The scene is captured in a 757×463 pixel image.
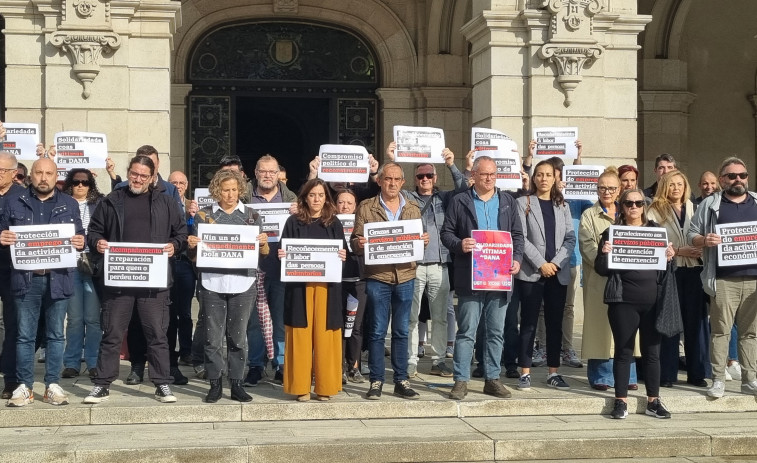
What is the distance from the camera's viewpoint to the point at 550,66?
1288 cm

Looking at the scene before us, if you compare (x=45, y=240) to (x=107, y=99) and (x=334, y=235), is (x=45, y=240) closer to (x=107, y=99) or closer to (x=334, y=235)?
(x=334, y=235)

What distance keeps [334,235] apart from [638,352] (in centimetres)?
258

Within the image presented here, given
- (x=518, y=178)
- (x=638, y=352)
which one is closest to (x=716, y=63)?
(x=518, y=178)

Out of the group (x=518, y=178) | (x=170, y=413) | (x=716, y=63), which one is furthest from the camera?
(x=716, y=63)

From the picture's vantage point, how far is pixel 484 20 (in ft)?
42.5

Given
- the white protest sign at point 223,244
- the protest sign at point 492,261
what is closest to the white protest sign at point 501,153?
Result: the protest sign at point 492,261

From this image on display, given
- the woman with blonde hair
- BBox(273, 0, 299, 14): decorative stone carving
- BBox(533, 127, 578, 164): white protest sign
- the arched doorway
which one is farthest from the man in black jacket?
BBox(273, 0, 299, 14): decorative stone carving

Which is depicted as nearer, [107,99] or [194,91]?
[107,99]

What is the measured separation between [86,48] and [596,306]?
6022 millimetres

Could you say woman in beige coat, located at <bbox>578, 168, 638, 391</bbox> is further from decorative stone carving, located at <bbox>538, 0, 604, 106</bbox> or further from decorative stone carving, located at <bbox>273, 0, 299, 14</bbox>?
decorative stone carving, located at <bbox>273, 0, 299, 14</bbox>

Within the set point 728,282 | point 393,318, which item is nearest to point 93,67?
point 393,318

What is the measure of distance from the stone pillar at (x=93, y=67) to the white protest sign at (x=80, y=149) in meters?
1.47

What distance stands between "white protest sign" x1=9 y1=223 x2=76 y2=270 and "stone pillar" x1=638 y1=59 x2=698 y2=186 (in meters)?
11.9

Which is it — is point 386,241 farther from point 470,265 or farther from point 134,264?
point 134,264
